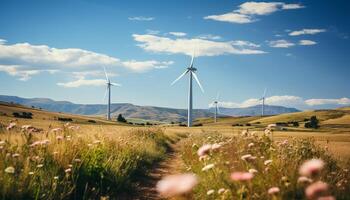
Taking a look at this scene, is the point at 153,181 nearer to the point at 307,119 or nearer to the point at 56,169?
the point at 56,169

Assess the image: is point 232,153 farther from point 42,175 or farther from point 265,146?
point 42,175

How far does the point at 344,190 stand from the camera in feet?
23.1

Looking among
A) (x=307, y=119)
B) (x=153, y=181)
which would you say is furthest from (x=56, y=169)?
(x=307, y=119)

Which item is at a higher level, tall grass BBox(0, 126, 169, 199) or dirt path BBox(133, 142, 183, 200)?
tall grass BBox(0, 126, 169, 199)

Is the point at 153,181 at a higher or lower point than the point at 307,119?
higher

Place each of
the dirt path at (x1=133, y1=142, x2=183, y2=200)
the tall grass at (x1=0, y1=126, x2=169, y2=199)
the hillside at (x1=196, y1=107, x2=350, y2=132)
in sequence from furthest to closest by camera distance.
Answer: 1. the hillside at (x1=196, y1=107, x2=350, y2=132)
2. the dirt path at (x1=133, y1=142, x2=183, y2=200)
3. the tall grass at (x1=0, y1=126, x2=169, y2=199)

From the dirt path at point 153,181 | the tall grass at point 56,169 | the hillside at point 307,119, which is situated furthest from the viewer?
the hillside at point 307,119

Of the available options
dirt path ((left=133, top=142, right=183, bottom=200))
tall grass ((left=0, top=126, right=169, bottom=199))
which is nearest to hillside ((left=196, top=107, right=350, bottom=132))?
→ dirt path ((left=133, top=142, right=183, bottom=200))

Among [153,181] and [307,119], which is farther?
[307,119]

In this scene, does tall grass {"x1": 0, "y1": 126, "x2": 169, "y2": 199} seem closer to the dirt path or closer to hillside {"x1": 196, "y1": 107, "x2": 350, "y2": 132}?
the dirt path

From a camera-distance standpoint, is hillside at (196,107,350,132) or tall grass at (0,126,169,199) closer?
tall grass at (0,126,169,199)

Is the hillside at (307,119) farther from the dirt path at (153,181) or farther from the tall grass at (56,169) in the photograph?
the tall grass at (56,169)

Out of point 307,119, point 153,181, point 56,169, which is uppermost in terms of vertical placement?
point 56,169

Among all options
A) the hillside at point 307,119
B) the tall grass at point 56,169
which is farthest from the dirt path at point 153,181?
the hillside at point 307,119
